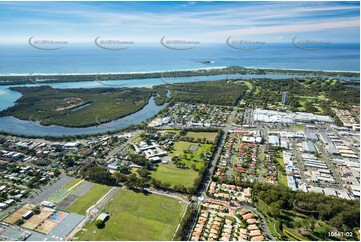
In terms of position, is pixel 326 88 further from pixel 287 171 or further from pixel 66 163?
pixel 66 163

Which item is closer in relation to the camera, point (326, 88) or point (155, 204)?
point (155, 204)

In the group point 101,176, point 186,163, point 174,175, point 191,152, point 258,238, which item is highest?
point 191,152

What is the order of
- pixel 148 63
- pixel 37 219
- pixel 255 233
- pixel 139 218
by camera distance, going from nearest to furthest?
pixel 255 233 → pixel 37 219 → pixel 139 218 → pixel 148 63

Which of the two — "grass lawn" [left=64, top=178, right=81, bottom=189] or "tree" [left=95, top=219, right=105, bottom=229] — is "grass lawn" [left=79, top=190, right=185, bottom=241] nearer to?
"tree" [left=95, top=219, right=105, bottom=229]

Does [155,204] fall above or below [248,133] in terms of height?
below

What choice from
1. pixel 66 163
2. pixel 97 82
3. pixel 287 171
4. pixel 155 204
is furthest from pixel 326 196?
pixel 97 82

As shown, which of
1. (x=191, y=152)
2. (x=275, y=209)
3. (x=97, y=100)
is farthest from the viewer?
(x=97, y=100)

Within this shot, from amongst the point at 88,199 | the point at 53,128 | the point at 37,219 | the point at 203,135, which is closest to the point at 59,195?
the point at 88,199

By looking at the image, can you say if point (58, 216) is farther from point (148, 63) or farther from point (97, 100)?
point (148, 63)

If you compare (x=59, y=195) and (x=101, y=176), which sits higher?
(x=101, y=176)
